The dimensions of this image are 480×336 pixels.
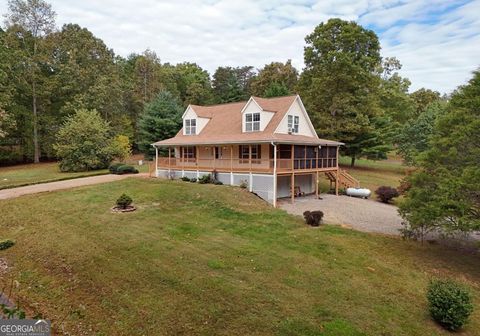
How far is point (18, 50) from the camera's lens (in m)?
37.9

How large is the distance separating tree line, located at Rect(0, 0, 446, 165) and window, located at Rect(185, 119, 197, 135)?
12670mm

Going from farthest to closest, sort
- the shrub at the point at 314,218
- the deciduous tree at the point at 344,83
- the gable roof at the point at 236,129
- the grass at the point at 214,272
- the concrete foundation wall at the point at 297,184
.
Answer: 1. the deciduous tree at the point at 344,83
2. the concrete foundation wall at the point at 297,184
3. the gable roof at the point at 236,129
4. the shrub at the point at 314,218
5. the grass at the point at 214,272

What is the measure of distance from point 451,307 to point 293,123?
726 inches

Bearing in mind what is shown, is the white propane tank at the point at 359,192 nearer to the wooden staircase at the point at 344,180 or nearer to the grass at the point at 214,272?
the wooden staircase at the point at 344,180

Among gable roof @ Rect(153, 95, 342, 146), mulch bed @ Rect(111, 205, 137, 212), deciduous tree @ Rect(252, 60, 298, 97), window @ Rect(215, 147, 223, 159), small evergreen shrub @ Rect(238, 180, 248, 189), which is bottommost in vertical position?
mulch bed @ Rect(111, 205, 137, 212)

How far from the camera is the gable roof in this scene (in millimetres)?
22297

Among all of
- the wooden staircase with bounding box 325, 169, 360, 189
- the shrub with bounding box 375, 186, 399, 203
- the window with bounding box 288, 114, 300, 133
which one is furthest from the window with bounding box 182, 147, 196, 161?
the shrub with bounding box 375, 186, 399, 203

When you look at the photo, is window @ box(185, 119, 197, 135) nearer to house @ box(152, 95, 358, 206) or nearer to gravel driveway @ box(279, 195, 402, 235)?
house @ box(152, 95, 358, 206)

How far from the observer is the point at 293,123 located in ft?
83.5

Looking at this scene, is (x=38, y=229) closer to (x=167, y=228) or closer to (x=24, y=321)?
(x=167, y=228)

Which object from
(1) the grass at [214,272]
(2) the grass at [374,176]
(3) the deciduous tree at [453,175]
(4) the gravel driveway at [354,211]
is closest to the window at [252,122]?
(4) the gravel driveway at [354,211]

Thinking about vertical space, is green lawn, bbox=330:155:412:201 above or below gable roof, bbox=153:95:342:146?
below

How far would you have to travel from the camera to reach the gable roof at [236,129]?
2230cm

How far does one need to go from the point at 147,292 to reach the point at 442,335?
27.8ft
